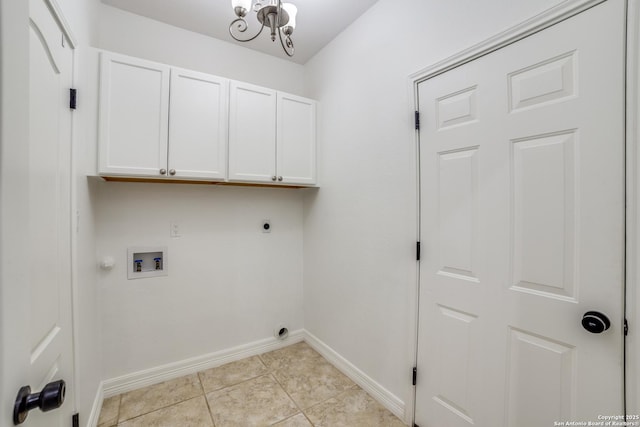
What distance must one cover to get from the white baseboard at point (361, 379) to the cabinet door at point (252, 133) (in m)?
1.60

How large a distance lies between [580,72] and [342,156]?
1.49 meters

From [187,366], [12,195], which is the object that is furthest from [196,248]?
[12,195]

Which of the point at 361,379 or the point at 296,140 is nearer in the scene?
the point at 361,379

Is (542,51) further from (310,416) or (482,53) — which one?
(310,416)

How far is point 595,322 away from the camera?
1063mm

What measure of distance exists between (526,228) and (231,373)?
2322mm

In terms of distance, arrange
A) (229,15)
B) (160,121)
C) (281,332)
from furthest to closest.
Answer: (281,332) → (229,15) → (160,121)

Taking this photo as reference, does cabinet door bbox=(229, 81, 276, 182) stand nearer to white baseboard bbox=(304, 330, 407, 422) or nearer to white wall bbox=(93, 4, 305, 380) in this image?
white wall bbox=(93, 4, 305, 380)

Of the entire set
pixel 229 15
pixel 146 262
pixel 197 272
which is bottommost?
pixel 197 272

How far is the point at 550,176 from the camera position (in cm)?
119

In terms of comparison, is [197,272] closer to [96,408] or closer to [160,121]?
[96,408]

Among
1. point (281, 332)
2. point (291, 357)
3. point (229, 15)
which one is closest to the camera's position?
point (229, 15)

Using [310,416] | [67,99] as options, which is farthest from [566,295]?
[67,99]

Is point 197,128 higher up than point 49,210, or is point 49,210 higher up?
point 197,128
